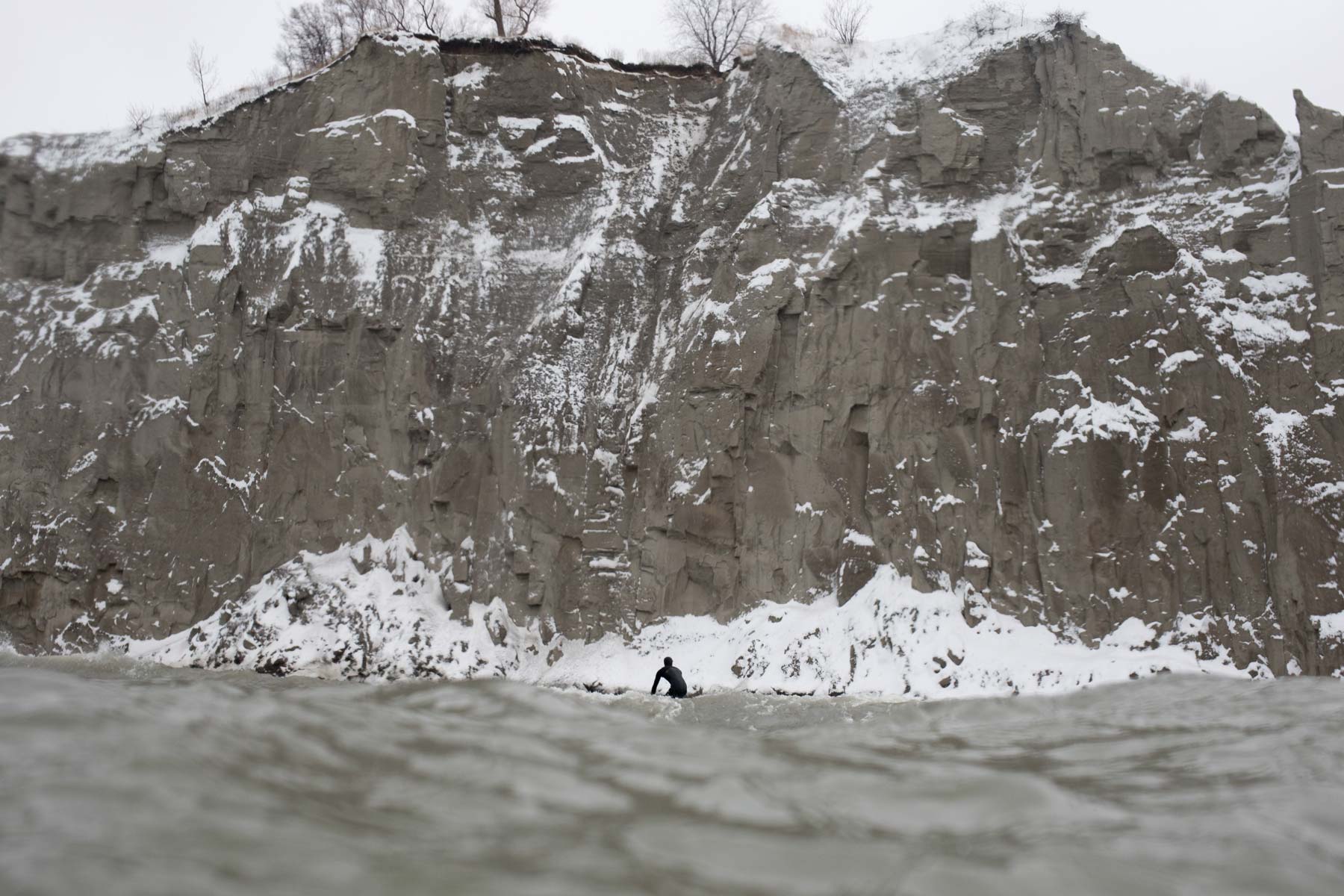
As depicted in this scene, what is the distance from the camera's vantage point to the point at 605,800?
7.03ft

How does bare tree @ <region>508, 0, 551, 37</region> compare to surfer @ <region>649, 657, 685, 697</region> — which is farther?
bare tree @ <region>508, 0, 551, 37</region>

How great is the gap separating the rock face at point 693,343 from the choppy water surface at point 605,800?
704 inches

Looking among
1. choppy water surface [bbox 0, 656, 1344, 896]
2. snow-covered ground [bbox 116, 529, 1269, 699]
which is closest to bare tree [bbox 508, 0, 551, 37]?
snow-covered ground [bbox 116, 529, 1269, 699]

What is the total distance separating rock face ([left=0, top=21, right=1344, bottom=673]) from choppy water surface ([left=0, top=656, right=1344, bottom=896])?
58.7ft

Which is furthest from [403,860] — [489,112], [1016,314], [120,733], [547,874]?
[489,112]

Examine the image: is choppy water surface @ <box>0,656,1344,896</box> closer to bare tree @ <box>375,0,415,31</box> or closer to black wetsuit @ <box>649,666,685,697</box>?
black wetsuit @ <box>649,666,685,697</box>

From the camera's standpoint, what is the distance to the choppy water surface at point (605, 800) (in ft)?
5.64

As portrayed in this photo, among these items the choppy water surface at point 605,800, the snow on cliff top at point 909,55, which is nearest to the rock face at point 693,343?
the snow on cliff top at point 909,55

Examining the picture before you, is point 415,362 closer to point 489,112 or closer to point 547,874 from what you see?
point 489,112

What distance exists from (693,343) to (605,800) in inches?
828

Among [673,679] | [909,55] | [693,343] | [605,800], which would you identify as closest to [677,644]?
[673,679]

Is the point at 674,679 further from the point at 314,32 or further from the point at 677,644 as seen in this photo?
the point at 314,32

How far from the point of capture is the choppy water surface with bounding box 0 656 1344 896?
5.64 ft

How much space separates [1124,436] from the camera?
1936 cm
